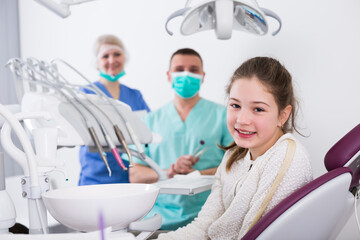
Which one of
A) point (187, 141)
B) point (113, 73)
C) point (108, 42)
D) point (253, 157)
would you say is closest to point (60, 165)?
point (253, 157)

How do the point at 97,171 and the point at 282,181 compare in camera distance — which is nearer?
the point at 282,181

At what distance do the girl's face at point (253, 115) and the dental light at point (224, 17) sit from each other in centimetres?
19

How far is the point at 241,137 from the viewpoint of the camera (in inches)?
42.8

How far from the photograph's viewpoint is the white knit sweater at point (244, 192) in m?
0.94

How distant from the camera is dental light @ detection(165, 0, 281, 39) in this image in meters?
1.16

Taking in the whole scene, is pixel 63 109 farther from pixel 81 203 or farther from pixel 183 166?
pixel 183 166

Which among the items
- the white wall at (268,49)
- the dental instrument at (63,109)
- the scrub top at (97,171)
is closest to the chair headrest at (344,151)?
the dental instrument at (63,109)

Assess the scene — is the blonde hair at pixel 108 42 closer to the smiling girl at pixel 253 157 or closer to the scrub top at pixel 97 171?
the scrub top at pixel 97 171

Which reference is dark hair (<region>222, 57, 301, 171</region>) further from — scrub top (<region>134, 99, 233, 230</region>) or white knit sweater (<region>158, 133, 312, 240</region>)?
scrub top (<region>134, 99, 233, 230</region>)

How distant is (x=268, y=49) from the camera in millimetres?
1790

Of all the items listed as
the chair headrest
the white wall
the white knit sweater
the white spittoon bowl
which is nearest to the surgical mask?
the white wall

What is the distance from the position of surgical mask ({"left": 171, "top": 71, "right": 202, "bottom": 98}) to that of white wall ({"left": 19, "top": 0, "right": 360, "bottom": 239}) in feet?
0.55

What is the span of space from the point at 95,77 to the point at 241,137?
1579 mm

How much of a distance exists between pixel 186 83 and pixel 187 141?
273mm
